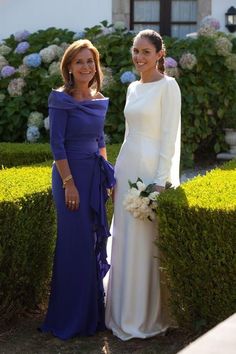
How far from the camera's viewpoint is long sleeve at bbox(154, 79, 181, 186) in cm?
360

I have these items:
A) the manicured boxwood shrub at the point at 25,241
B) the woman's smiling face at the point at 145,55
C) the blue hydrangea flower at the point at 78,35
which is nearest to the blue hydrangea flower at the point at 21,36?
the blue hydrangea flower at the point at 78,35

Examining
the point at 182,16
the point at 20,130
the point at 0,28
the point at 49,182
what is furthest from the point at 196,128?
the point at 49,182

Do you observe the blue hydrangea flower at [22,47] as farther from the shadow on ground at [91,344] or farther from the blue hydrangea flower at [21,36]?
the shadow on ground at [91,344]

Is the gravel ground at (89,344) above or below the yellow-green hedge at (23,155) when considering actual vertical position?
below

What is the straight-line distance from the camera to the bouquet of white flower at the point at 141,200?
3.57 m

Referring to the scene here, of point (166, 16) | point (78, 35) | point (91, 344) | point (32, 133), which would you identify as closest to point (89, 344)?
point (91, 344)

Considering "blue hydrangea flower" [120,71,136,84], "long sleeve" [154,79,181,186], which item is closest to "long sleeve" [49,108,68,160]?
"long sleeve" [154,79,181,186]

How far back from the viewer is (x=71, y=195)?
144 inches

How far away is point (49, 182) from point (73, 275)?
0.74m

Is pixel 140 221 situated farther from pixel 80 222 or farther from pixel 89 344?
pixel 89 344

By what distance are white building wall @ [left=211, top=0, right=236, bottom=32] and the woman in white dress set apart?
7255 mm

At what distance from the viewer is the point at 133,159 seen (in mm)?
3781

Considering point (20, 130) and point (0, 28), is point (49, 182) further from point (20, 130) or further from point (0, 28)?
point (0, 28)

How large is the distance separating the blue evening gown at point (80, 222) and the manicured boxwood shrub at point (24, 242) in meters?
0.21
